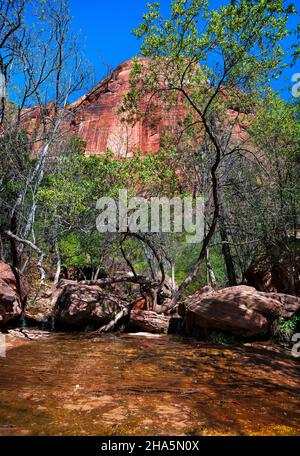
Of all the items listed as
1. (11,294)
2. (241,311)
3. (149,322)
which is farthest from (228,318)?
(11,294)

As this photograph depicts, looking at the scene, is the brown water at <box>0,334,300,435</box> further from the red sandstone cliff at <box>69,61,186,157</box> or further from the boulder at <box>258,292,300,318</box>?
the red sandstone cliff at <box>69,61,186,157</box>

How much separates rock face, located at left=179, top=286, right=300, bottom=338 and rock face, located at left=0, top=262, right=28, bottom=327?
16.3ft

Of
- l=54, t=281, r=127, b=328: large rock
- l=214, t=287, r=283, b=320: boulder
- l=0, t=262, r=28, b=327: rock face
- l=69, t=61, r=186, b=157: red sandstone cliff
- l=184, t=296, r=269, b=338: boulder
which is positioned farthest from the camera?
l=69, t=61, r=186, b=157: red sandstone cliff

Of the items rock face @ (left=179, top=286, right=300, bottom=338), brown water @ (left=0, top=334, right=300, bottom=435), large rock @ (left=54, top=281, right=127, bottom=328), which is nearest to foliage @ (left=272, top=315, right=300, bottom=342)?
rock face @ (left=179, top=286, right=300, bottom=338)

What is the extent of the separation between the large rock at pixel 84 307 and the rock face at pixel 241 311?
3.08 m

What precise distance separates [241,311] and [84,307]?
5039 millimetres

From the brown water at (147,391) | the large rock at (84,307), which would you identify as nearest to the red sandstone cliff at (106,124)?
the large rock at (84,307)

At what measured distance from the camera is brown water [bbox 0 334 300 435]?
11.7 ft

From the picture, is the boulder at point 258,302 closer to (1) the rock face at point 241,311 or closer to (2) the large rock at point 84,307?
(1) the rock face at point 241,311

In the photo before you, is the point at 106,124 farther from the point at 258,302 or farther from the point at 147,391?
the point at 147,391

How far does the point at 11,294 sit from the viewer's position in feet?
31.9

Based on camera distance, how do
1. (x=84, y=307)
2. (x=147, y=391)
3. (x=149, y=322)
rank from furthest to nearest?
(x=84, y=307), (x=149, y=322), (x=147, y=391)

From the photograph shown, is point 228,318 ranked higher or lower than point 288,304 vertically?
lower

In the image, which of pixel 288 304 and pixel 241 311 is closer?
pixel 241 311
